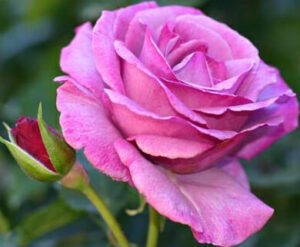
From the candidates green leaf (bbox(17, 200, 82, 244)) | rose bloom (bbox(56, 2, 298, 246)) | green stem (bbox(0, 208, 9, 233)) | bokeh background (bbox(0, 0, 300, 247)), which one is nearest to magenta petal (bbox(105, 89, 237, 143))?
rose bloom (bbox(56, 2, 298, 246))

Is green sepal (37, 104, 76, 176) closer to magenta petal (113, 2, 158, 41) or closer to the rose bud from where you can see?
the rose bud

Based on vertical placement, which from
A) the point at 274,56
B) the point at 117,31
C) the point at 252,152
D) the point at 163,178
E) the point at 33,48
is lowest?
the point at 274,56

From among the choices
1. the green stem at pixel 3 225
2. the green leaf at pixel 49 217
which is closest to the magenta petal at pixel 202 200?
the green leaf at pixel 49 217

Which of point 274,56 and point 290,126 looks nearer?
point 290,126

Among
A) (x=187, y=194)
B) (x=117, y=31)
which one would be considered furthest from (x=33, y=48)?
(x=187, y=194)

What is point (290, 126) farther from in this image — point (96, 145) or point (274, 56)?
point (274, 56)

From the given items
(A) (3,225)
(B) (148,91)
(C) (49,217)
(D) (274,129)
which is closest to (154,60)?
(B) (148,91)

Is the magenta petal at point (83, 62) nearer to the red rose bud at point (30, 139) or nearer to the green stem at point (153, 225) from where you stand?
the red rose bud at point (30, 139)
